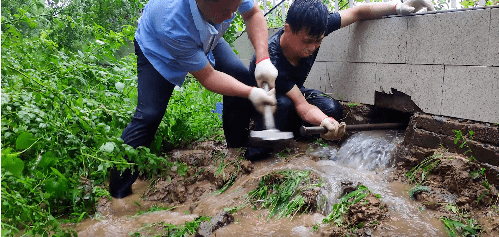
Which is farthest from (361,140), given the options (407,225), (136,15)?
(136,15)

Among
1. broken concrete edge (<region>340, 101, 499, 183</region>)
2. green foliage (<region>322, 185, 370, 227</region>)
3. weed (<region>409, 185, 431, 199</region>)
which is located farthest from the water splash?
green foliage (<region>322, 185, 370, 227</region>)

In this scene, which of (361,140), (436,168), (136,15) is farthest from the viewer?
(136,15)

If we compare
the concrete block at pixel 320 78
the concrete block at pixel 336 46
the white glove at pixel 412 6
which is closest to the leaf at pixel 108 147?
the white glove at pixel 412 6

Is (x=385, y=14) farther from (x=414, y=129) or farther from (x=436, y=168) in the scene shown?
(x=436, y=168)

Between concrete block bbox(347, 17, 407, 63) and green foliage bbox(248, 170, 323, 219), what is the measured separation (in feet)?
4.06

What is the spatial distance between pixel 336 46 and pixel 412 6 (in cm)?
84

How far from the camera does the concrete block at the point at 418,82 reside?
2803 mm

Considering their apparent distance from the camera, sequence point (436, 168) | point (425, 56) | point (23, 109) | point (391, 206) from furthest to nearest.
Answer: point (425, 56) → point (436, 168) → point (391, 206) → point (23, 109)

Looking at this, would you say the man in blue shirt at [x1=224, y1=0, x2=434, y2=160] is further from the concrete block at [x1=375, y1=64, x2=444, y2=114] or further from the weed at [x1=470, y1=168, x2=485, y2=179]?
the weed at [x1=470, y1=168, x2=485, y2=179]

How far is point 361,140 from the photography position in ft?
11.2

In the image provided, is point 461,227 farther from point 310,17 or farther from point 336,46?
point 336,46

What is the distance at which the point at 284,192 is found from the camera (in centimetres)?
260

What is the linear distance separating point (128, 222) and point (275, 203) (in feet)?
3.23

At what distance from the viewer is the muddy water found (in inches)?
87.1
